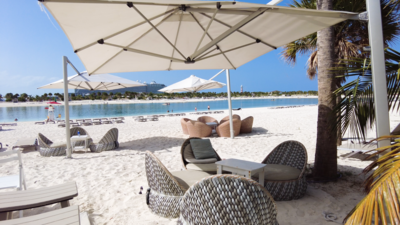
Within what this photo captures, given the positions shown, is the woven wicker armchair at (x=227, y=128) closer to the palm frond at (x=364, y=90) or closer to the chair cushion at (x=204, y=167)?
the chair cushion at (x=204, y=167)

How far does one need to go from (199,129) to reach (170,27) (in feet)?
16.8

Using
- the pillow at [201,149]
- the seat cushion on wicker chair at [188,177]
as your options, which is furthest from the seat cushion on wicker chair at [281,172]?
the pillow at [201,149]

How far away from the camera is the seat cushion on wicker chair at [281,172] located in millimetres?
2990

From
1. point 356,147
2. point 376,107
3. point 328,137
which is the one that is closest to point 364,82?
point 376,107

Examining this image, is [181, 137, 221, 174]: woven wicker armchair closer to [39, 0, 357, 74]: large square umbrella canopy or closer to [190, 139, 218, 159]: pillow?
[190, 139, 218, 159]: pillow

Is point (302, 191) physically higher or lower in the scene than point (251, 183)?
lower

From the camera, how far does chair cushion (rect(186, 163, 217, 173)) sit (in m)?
3.39

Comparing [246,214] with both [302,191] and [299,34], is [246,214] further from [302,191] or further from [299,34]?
[299,34]

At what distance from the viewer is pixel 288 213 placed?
8.67 ft

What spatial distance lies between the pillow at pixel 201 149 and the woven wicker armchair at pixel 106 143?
3281mm

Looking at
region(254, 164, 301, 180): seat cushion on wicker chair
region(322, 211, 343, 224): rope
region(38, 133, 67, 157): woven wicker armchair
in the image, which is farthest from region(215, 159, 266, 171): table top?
region(38, 133, 67, 157): woven wicker armchair

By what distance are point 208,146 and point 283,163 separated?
1.28 meters

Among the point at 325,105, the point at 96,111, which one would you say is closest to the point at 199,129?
the point at 325,105

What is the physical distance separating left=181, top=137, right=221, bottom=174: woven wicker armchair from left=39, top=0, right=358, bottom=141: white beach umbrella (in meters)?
1.54
